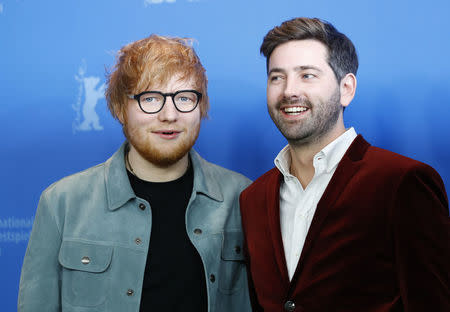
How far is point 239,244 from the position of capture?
2166 millimetres

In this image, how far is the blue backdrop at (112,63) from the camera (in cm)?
269

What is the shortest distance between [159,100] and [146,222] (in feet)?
1.59

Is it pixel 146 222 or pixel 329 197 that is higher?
pixel 329 197

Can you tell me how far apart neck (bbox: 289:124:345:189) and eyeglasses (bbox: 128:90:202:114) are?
1.47 ft

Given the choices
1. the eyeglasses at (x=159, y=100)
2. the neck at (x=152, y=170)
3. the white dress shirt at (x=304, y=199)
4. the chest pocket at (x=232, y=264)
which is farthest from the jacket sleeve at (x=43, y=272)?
the white dress shirt at (x=304, y=199)

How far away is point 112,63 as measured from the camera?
276 cm

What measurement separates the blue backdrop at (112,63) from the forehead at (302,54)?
0.78 meters

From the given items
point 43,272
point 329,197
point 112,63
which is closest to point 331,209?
point 329,197

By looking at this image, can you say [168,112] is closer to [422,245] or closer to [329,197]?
[329,197]

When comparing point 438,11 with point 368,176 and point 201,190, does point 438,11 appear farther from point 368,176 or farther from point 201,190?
point 201,190

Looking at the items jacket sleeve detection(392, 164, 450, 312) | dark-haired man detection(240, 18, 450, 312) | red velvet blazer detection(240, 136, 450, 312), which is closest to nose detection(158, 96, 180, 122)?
dark-haired man detection(240, 18, 450, 312)

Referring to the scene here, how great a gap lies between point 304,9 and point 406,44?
0.57 meters

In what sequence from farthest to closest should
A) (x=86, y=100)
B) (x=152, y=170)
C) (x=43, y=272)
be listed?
(x=86, y=100), (x=152, y=170), (x=43, y=272)

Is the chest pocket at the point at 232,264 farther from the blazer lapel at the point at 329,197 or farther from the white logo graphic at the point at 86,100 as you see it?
the white logo graphic at the point at 86,100
